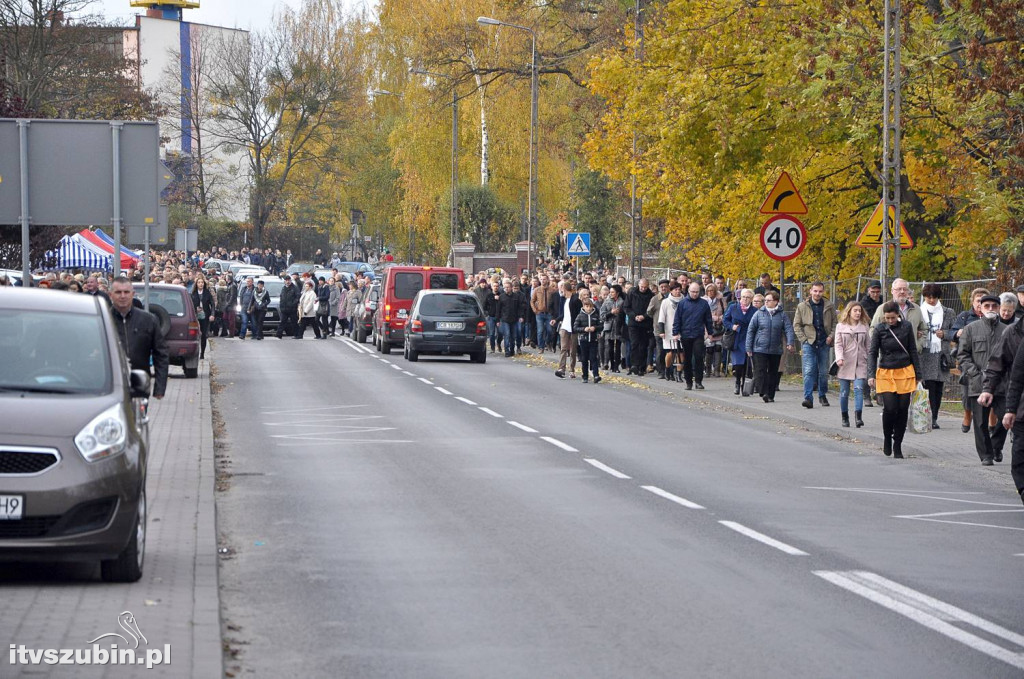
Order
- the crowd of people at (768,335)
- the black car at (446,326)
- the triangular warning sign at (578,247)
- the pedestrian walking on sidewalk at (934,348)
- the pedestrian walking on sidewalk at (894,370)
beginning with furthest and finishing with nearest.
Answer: the triangular warning sign at (578,247) < the black car at (446,326) < the pedestrian walking on sidewalk at (934,348) < the pedestrian walking on sidewalk at (894,370) < the crowd of people at (768,335)

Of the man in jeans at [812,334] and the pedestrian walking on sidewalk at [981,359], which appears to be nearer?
the pedestrian walking on sidewalk at [981,359]

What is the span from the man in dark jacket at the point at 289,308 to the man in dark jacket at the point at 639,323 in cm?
1725

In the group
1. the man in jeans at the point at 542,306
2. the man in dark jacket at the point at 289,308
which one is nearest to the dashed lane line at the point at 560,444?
the man in jeans at the point at 542,306

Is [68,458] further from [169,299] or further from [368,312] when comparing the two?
[368,312]

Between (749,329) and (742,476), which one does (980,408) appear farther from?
(749,329)

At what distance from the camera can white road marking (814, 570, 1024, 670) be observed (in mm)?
7098

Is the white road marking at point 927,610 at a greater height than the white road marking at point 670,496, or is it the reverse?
the white road marking at point 927,610

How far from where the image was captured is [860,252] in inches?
1174

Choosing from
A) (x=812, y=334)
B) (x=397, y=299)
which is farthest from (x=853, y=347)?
(x=397, y=299)

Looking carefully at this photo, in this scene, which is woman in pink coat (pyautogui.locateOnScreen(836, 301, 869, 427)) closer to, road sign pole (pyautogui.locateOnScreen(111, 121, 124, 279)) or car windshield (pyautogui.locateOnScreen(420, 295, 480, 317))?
road sign pole (pyautogui.locateOnScreen(111, 121, 124, 279))

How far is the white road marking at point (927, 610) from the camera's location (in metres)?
7.10

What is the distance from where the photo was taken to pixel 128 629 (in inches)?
278

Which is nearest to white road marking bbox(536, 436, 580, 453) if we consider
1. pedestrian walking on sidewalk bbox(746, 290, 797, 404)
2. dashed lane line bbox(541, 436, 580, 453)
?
dashed lane line bbox(541, 436, 580, 453)

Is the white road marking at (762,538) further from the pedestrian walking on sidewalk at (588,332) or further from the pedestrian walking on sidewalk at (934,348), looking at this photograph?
the pedestrian walking on sidewalk at (588,332)
